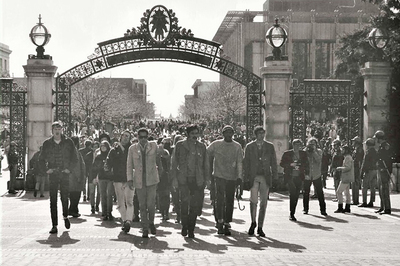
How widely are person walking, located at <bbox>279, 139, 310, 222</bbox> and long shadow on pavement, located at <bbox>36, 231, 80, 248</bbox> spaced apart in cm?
436

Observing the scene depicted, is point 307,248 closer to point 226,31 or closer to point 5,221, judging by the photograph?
point 5,221

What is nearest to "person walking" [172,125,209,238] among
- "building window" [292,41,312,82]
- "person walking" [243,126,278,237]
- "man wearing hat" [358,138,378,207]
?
"person walking" [243,126,278,237]

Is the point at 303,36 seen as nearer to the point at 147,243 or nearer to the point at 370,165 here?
the point at 370,165

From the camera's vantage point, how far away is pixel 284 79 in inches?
802

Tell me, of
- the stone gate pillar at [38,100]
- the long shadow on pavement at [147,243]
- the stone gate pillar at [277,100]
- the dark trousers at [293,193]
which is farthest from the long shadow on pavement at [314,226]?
the stone gate pillar at [38,100]

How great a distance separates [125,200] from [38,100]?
917 centimetres

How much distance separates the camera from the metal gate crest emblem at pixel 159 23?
2117 cm

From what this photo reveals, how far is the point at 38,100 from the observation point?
66.7 feet

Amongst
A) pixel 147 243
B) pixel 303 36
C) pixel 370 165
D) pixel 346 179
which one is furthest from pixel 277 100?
pixel 303 36

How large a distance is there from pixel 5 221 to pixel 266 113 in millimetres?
9436

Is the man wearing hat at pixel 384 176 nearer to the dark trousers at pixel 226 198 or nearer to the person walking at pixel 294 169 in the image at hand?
the person walking at pixel 294 169

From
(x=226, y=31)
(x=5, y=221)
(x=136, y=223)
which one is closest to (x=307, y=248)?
(x=136, y=223)

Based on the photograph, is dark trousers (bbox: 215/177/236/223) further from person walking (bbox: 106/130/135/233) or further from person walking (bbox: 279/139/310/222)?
person walking (bbox: 279/139/310/222)

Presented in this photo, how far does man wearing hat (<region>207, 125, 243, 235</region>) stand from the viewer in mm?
11445
